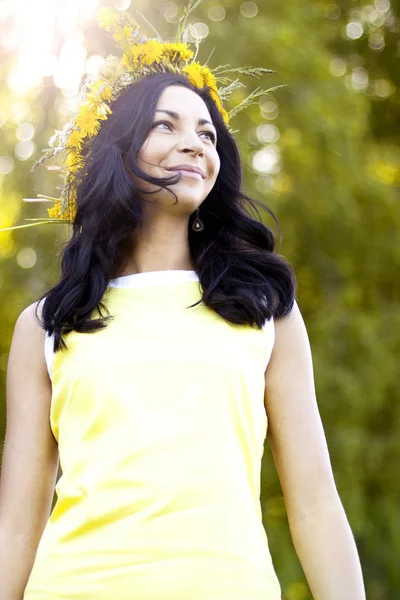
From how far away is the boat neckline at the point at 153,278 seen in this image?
2.26 m

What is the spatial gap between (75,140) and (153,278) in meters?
0.48

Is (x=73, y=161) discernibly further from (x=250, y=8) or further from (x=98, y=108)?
(x=250, y=8)

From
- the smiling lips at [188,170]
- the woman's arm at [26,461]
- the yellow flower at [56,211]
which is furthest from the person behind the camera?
the yellow flower at [56,211]

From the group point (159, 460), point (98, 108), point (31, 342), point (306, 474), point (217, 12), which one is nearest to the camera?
point (159, 460)

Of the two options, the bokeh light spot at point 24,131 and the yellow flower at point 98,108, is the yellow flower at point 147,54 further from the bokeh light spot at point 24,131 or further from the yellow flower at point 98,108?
the bokeh light spot at point 24,131

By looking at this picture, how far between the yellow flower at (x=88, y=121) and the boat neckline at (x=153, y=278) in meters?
0.41

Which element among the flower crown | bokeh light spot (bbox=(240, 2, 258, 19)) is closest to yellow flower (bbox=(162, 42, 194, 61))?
the flower crown

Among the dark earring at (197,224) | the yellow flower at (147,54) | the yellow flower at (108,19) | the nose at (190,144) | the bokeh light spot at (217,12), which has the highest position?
the bokeh light spot at (217,12)

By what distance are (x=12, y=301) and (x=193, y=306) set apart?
209 inches

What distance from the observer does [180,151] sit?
229 centimetres

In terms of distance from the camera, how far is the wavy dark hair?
2211mm

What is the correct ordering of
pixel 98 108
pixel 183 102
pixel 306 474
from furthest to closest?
pixel 98 108 → pixel 183 102 → pixel 306 474

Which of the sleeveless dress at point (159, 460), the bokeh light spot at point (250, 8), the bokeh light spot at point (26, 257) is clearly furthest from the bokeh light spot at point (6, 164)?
the sleeveless dress at point (159, 460)

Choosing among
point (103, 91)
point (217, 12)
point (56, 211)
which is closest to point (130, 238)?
point (56, 211)
